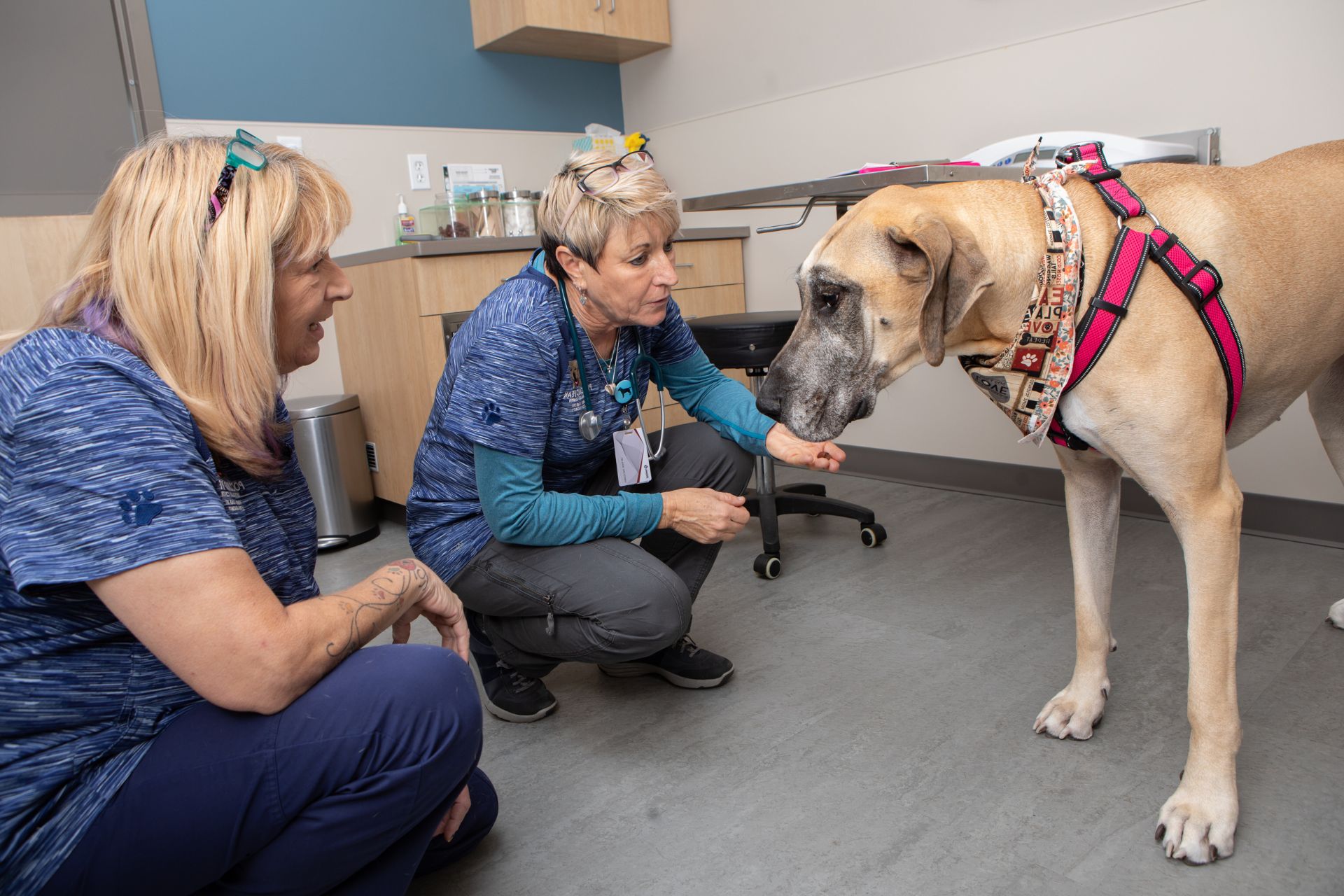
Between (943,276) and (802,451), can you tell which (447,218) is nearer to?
(802,451)

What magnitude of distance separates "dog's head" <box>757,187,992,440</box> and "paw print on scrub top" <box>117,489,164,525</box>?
95 centimetres

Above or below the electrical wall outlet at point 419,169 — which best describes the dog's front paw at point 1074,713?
below

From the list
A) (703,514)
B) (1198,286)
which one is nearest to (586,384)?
(703,514)

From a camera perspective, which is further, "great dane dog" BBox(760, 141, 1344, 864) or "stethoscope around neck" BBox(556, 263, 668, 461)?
"stethoscope around neck" BBox(556, 263, 668, 461)

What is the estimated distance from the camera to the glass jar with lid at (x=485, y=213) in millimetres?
3393

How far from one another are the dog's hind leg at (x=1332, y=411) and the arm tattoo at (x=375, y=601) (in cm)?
179

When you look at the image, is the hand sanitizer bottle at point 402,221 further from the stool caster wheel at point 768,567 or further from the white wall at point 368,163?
the stool caster wheel at point 768,567

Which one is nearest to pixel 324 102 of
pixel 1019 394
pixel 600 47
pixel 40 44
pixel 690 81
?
pixel 40 44

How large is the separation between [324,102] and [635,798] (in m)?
2.94

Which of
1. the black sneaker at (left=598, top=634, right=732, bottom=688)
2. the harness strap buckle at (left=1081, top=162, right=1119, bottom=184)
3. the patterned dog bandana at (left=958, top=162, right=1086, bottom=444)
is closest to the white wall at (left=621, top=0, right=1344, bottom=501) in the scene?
the harness strap buckle at (left=1081, top=162, right=1119, bottom=184)

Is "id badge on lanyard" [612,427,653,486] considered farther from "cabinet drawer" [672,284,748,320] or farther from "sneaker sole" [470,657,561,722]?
"cabinet drawer" [672,284,748,320]

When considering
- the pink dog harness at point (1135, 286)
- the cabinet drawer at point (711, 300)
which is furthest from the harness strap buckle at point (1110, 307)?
the cabinet drawer at point (711, 300)

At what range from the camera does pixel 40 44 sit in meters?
2.83

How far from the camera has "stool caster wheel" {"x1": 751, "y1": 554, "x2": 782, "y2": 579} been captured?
2463mm
